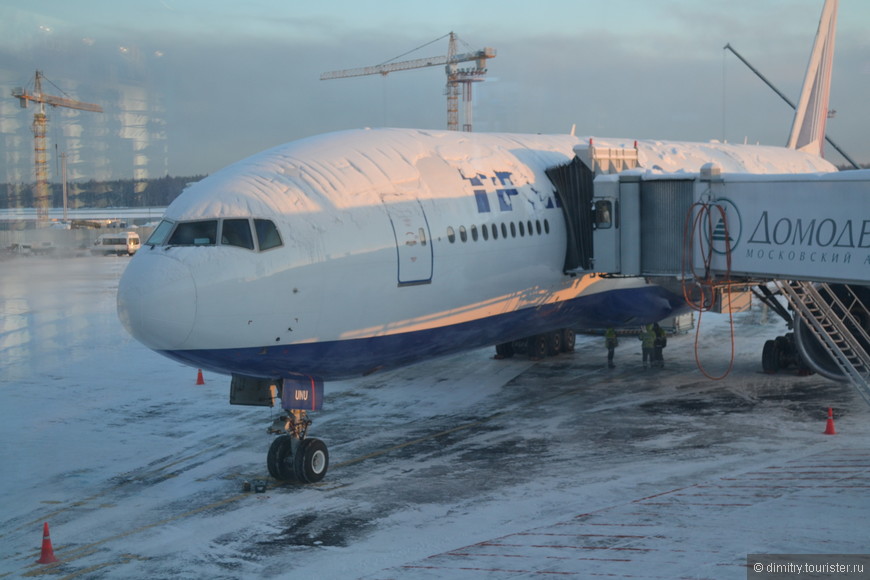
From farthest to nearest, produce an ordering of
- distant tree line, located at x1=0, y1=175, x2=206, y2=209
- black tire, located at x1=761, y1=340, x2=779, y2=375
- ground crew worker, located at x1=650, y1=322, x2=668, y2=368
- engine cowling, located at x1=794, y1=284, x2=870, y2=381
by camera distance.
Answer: distant tree line, located at x1=0, y1=175, x2=206, y2=209 < ground crew worker, located at x1=650, y1=322, x2=668, y2=368 < black tire, located at x1=761, y1=340, x2=779, y2=375 < engine cowling, located at x1=794, y1=284, x2=870, y2=381

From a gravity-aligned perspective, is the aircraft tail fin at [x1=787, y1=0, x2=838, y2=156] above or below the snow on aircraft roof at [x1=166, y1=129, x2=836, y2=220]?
above

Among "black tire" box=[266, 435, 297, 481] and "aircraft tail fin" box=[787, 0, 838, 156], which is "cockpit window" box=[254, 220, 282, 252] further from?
"aircraft tail fin" box=[787, 0, 838, 156]

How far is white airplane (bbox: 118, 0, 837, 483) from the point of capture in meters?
14.2

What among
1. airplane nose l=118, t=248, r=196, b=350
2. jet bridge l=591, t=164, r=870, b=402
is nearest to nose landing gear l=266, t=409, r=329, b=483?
airplane nose l=118, t=248, r=196, b=350

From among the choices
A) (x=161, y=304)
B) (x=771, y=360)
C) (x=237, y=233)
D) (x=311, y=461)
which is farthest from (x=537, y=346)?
(x=161, y=304)

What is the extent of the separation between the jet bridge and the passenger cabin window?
0.02 metres

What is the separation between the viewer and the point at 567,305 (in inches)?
819

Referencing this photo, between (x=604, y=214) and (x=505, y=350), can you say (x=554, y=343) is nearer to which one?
(x=505, y=350)

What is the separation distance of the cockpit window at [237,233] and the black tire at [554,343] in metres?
15.5

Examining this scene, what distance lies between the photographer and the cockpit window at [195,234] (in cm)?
1450

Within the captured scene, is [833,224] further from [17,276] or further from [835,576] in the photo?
[17,276]

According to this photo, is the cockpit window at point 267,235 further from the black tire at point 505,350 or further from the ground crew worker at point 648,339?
the black tire at point 505,350

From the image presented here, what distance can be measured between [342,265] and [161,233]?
2.79 metres

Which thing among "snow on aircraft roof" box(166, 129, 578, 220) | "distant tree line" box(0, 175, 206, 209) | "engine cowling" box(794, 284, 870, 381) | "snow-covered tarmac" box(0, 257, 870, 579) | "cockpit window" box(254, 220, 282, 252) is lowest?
"snow-covered tarmac" box(0, 257, 870, 579)
